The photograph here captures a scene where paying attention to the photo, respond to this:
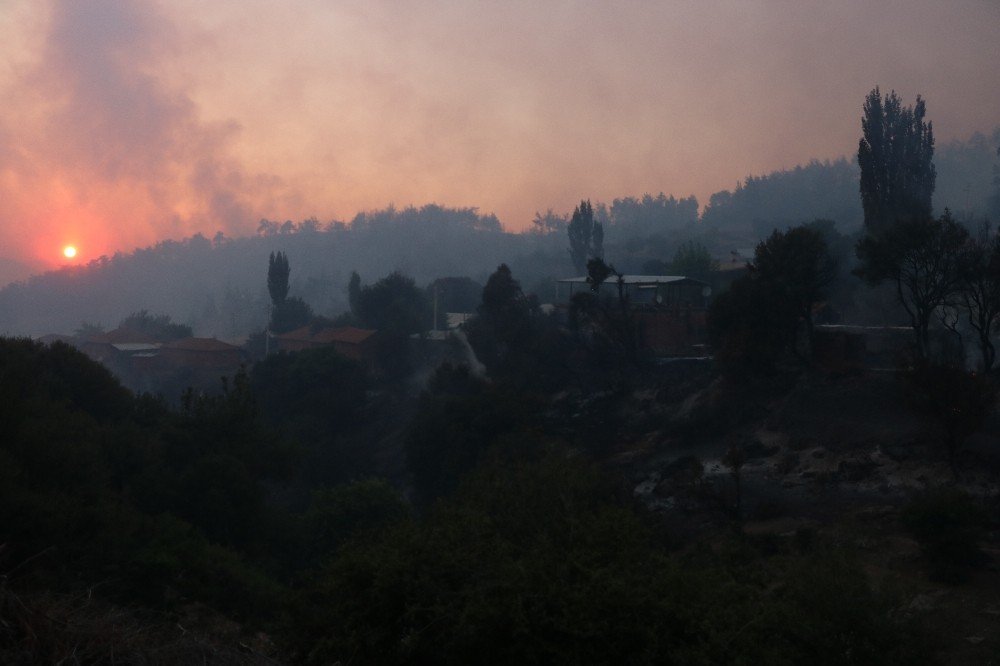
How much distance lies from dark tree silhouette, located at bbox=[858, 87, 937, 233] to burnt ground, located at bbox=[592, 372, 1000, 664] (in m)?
18.4

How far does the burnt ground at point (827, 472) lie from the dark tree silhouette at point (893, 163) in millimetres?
18415

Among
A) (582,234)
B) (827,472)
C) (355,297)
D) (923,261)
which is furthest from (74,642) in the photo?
(582,234)

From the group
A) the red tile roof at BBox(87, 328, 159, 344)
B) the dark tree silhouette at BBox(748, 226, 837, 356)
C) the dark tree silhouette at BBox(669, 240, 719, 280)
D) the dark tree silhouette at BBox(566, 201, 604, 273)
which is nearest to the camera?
the dark tree silhouette at BBox(748, 226, 837, 356)

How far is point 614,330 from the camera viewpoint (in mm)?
33188

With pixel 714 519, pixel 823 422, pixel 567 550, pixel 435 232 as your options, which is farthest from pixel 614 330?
pixel 435 232

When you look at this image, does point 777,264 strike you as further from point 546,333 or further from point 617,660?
point 617,660

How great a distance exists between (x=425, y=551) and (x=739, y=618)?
3060 millimetres

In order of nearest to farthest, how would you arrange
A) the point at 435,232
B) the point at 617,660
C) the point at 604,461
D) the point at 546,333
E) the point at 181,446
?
the point at 617,660
the point at 181,446
the point at 604,461
the point at 546,333
the point at 435,232

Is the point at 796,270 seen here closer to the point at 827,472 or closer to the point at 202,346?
the point at 827,472

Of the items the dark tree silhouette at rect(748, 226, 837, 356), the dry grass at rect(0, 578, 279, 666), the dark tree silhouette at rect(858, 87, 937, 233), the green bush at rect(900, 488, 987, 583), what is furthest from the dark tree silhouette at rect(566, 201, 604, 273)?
the dry grass at rect(0, 578, 279, 666)

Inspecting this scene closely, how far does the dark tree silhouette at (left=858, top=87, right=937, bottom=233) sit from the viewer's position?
134 ft

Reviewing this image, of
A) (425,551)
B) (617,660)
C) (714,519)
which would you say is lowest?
(714,519)

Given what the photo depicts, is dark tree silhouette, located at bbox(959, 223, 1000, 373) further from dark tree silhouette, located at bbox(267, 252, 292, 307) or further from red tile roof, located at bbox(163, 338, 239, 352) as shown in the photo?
dark tree silhouette, located at bbox(267, 252, 292, 307)

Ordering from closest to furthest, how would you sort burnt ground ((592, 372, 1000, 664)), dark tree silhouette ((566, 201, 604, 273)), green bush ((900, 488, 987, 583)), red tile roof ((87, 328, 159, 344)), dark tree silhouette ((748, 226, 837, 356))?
burnt ground ((592, 372, 1000, 664))
green bush ((900, 488, 987, 583))
dark tree silhouette ((748, 226, 837, 356))
red tile roof ((87, 328, 159, 344))
dark tree silhouette ((566, 201, 604, 273))
